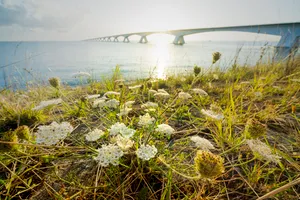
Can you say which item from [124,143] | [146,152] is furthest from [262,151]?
[124,143]

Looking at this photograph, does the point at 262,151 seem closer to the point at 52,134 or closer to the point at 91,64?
the point at 52,134

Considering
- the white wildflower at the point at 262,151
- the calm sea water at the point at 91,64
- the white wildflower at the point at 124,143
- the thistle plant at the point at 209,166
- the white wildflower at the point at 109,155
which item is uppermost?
the thistle plant at the point at 209,166

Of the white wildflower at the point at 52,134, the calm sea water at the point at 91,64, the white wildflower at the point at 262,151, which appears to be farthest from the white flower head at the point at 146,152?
the calm sea water at the point at 91,64

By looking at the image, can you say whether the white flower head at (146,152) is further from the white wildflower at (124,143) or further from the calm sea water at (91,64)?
the calm sea water at (91,64)

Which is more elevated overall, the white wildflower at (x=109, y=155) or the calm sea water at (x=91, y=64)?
the white wildflower at (x=109, y=155)

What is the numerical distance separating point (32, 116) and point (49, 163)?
88cm

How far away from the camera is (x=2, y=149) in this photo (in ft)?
2.11

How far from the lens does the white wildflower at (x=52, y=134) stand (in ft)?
2.18

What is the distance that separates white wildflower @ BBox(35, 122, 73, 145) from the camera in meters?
0.66

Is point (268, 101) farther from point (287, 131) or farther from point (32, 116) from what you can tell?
point (32, 116)

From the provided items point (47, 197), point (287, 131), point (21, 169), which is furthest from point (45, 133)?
point (287, 131)

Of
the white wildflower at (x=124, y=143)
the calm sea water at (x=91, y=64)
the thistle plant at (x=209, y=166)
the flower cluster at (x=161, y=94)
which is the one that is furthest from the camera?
the calm sea water at (x=91, y=64)

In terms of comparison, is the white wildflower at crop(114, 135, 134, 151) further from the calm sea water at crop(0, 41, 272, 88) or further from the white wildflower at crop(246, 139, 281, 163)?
the calm sea water at crop(0, 41, 272, 88)

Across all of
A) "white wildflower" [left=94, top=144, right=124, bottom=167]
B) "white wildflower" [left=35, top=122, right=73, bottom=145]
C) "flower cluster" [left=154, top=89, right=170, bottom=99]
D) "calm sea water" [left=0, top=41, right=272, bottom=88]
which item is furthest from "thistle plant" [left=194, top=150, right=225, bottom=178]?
"calm sea water" [left=0, top=41, right=272, bottom=88]
